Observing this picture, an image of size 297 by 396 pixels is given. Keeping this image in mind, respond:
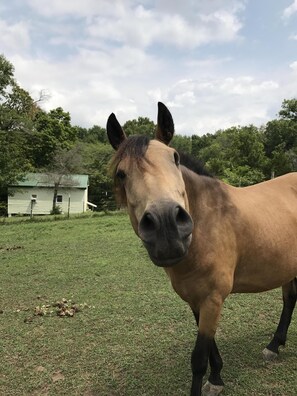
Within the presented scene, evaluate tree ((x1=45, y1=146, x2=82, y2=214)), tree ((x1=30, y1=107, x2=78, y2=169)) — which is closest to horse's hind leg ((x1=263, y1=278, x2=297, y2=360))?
tree ((x1=45, y1=146, x2=82, y2=214))

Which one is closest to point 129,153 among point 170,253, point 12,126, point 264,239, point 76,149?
point 170,253

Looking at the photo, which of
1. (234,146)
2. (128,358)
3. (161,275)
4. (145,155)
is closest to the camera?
(145,155)

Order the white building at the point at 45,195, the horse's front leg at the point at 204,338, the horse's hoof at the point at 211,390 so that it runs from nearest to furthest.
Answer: the horse's front leg at the point at 204,338, the horse's hoof at the point at 211,390, the white building at the point at 45,195

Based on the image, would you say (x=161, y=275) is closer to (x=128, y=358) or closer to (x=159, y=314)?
(x=159, y=314)

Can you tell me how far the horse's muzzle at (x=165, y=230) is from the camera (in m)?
1.76

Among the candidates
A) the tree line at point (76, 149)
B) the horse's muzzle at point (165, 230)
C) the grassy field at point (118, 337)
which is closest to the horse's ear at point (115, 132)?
the horse's muzzle at point (165, 230)

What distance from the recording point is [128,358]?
12.0 feet

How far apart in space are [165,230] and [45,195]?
35685mm

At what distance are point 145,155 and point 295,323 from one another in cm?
354

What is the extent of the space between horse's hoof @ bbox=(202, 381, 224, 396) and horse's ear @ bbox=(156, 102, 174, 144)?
7.11 feet

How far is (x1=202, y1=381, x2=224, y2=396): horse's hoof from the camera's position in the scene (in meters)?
2.97

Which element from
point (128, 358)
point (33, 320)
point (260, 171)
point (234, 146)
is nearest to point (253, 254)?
point (128, 358)

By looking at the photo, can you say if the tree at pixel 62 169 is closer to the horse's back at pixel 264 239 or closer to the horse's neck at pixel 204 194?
the horse's back at pixel 264 239

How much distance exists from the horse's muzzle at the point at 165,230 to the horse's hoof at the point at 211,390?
5.95 feet
